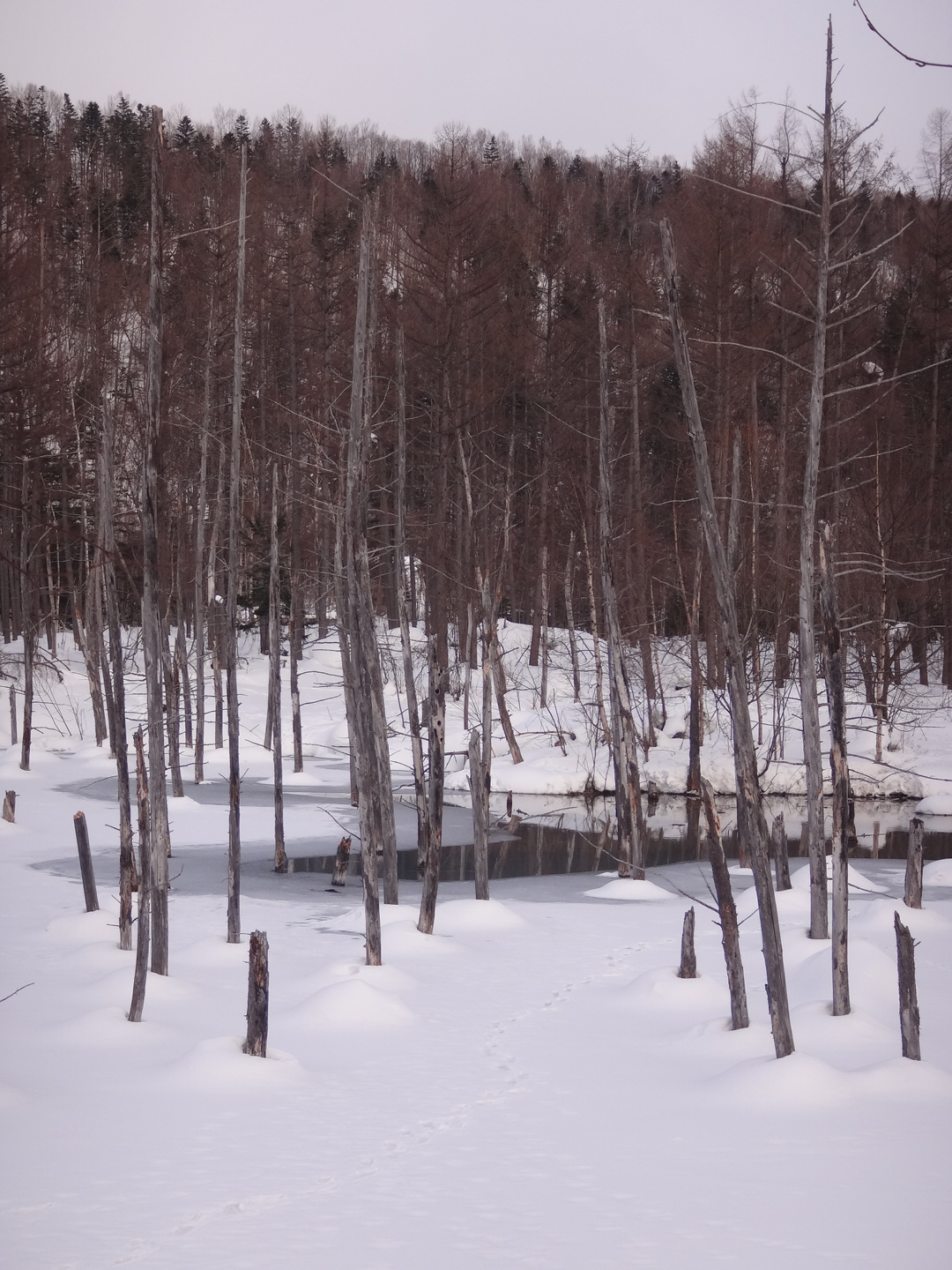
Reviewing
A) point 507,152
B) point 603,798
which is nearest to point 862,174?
point 603,798

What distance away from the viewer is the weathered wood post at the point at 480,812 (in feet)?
46.2

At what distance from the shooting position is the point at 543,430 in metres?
31.2

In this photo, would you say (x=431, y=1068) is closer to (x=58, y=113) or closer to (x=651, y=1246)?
(x=651, y=1246)

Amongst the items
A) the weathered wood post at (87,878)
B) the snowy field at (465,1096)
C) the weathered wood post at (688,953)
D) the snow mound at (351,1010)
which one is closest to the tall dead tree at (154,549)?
the snowy field at (465,1096)

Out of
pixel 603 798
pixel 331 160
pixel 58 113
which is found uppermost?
pixel 58 113

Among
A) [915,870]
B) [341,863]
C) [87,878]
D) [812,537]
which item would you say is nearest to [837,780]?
[812,537]

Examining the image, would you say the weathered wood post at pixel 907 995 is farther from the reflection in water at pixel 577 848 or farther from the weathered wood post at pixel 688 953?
the reflection in water at pixel 577 848

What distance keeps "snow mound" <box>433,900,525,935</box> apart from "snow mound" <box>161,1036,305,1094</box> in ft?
17.6

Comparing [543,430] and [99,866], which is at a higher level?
[543,430]

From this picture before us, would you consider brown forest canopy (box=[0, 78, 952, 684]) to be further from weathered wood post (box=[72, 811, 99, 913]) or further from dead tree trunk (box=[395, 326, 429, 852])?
weathered wood post (box=[72, 811, 99, 913])

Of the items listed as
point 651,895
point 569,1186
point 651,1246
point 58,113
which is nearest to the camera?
point 651,1246

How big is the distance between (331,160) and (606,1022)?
42.5 metres

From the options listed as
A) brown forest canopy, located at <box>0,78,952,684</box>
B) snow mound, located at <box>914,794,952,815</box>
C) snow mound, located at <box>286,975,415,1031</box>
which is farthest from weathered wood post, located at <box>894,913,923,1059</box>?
snow mound, located at <box>914,794,952,815</box>

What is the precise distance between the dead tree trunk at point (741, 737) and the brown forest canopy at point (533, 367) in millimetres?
12686
